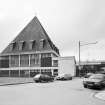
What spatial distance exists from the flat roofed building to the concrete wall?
182cm

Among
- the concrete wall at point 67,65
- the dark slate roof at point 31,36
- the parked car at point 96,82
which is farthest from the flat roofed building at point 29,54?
the parked car at point 96,82

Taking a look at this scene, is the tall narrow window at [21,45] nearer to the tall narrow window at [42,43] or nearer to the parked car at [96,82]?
the tall narrow window at [42,43]

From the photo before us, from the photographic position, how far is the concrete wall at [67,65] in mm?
47250

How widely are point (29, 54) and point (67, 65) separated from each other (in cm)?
1210

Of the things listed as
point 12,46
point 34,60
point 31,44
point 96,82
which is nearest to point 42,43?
point 31,44

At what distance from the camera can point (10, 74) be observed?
181 feet

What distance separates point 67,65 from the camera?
4766cm

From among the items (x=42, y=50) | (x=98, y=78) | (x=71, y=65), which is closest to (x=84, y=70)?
(x=71, y=65)

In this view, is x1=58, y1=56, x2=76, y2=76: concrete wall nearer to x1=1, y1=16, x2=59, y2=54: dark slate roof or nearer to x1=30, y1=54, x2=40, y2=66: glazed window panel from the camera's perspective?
x1=30, y1=54, x2=40, y2=66: glazed window panel

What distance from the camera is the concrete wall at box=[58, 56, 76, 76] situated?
47.2m

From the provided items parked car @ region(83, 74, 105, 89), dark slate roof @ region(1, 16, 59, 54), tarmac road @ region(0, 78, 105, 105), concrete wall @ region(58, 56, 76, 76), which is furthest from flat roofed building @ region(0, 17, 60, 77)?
tarmac road @ region(0, 78, 105, 105)

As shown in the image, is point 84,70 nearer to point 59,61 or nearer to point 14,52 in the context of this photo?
point 59,61

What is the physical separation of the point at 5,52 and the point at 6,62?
135 inches

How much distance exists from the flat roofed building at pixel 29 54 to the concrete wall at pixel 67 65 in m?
1.82
